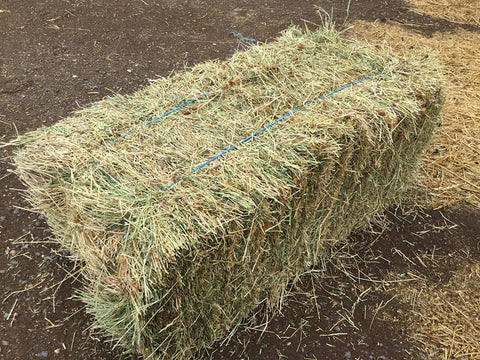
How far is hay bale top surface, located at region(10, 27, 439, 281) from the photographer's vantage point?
2.15 meters

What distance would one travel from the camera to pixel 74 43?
541 cm

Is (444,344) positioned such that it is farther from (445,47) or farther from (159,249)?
(445,47)

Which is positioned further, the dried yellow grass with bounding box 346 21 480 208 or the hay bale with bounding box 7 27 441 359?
the dried yellow grass with bounding box 346 21 480 208

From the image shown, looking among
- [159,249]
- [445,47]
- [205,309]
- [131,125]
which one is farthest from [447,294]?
[445,47]

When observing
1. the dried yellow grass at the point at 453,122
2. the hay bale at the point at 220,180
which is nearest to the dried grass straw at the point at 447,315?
the hay bale at the point at 220,180

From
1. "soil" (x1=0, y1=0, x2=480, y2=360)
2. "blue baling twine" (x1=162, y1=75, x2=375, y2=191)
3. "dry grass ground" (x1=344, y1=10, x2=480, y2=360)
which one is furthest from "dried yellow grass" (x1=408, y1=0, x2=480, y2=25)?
"blue baling twine" (x1=162, y1=75, x2=375, y2=191)

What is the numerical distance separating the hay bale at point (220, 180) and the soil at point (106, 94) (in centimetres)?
24

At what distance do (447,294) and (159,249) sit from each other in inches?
90.9

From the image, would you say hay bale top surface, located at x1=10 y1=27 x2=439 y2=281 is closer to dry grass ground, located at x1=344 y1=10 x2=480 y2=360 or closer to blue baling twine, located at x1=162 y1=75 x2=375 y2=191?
blue baling twine, located at x1=162 y1=75 x2=375 y2=191

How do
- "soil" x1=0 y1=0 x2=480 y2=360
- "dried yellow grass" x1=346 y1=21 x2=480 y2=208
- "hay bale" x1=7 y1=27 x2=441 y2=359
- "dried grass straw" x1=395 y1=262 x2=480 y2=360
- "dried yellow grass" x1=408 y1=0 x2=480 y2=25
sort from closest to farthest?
"hay bale" x1=7 y1=27 x2=441 y2=359
"soil" x1=0 y1=0 x2=480 y2=360
"dried grass straw" x1=395 y1=262 x2=480 y2=360
"dried yellow grass" x1=346 y1=21 x2=480 y2=208
"dried yellow grass" x1=408 y1=0 x2=480 y2=25

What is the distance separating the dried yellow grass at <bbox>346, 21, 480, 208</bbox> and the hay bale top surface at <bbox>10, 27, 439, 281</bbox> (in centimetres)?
115

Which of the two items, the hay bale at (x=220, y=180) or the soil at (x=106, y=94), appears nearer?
the hay bale at (x=220, y=180)

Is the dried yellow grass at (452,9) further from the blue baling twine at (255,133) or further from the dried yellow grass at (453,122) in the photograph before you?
the blue baling twine at (255,133)

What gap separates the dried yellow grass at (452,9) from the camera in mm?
6910
